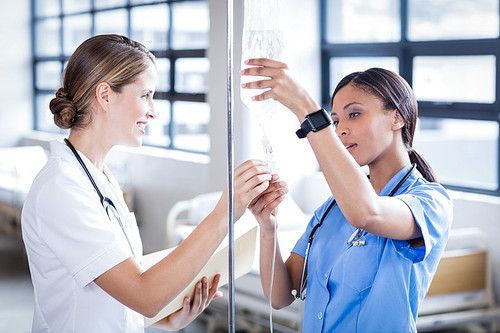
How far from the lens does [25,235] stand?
137 cm

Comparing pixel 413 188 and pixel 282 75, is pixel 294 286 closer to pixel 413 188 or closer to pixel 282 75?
pixel 413 188

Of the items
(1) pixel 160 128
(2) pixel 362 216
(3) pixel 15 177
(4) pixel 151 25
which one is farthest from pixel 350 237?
(3) pixel 15 177

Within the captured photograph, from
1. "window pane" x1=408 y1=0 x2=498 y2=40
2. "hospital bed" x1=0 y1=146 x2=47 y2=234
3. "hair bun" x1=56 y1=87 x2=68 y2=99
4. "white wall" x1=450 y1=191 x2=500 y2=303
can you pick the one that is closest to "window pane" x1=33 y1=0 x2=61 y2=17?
"hospital bed" x1=0 y1=146 x2=47 y2=234

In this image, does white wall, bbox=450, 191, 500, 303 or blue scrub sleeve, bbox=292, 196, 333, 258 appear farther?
white wall, bbox=450, 191, 500, 303

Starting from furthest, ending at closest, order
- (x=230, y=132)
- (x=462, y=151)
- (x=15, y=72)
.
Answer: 1. (x=15, y=72)
2. (x=462, y=151)
3. (x=230, y=132)

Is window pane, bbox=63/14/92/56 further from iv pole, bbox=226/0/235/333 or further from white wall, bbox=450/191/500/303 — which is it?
iv pole, bbox=226/0/235/333

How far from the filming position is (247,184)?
50.8 inches

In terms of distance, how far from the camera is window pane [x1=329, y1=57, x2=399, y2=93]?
3.90 meters

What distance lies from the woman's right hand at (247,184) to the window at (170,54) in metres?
3.43

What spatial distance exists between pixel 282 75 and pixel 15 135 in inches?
208

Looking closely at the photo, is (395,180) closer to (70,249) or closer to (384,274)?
(384,274)

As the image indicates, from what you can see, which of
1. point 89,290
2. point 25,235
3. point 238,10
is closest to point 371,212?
point 89,290

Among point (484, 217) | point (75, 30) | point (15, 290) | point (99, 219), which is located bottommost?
point (15, 290)

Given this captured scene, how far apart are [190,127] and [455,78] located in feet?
7.68
